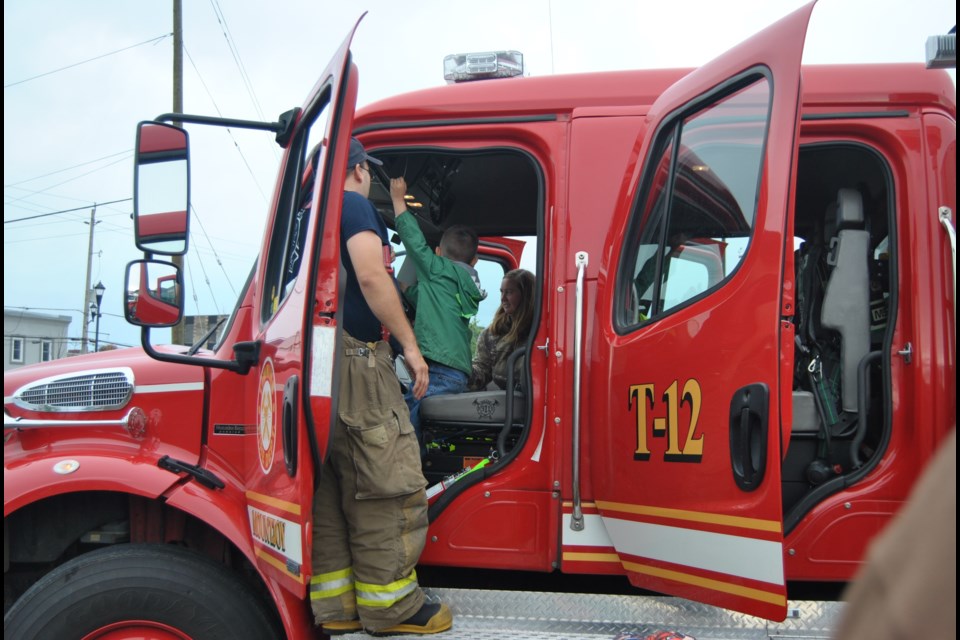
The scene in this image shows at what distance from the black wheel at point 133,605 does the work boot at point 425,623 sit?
39 cm

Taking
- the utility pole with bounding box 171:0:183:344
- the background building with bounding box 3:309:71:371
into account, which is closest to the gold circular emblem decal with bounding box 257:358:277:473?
the utility pole with bounding box 171:0:183:344

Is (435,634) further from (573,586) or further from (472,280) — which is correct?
(472,280)

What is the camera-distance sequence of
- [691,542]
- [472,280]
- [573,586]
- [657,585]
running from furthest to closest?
[472,280] → [573,586] → [657,585] → [691,542]

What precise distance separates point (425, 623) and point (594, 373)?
3.15 ft

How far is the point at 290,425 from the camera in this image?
7.06 ft

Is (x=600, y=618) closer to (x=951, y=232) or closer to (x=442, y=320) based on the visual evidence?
(x=442, y=320)

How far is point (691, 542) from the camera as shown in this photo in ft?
7.07

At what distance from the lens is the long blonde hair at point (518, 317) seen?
358 centimetres

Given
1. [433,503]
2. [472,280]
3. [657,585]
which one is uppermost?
[472,280]

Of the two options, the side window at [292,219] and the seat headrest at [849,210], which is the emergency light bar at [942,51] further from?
the side window at [292,219]

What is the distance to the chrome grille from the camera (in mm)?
2580

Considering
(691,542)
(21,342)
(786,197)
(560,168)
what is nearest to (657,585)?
(691,542)

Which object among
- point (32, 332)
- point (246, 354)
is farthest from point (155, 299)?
point (32, 332)

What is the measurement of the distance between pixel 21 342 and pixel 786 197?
36721 millimetres
